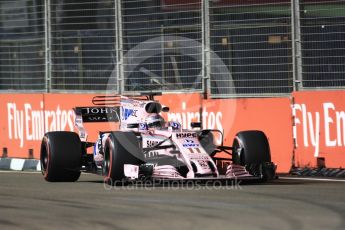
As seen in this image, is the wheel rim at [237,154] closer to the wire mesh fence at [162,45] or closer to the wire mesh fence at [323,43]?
the wire mesh fence at [323,43]

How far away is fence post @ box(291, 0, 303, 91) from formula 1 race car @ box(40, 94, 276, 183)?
2080 mm

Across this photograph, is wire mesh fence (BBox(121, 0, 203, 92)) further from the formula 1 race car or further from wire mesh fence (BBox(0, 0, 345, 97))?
the formula 1 race car

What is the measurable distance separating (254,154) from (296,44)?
9.30ft

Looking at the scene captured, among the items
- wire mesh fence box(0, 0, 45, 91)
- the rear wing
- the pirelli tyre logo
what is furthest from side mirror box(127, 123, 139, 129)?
wire mesh fence box(0, 0, 45, 91)

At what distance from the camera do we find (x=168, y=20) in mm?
16453

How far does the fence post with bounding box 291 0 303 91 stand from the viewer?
579 inches

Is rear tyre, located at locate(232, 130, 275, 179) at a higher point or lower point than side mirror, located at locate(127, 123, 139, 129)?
lower

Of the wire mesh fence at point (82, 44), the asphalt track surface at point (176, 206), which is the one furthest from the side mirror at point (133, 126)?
the wire mesh fence at point (82, 44)

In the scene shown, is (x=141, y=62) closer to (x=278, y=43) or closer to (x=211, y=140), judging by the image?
(x=278, y=43)

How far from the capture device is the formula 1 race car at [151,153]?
39.8ft

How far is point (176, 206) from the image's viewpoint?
32.5 ft

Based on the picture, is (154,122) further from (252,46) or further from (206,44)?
(206,44)

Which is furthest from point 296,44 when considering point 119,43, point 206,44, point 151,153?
point 119,43

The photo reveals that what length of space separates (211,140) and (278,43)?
2.86m
